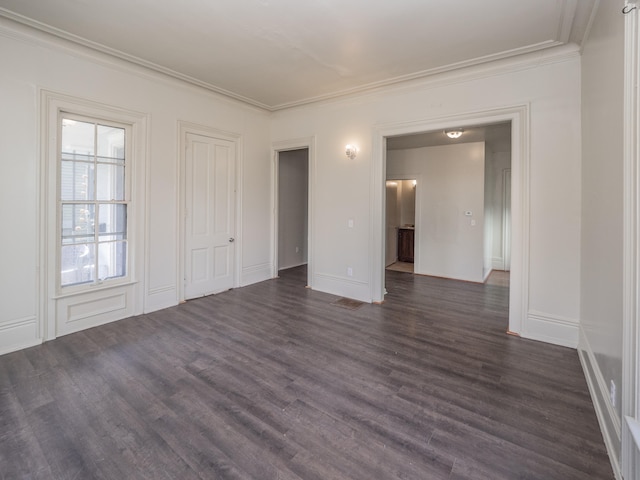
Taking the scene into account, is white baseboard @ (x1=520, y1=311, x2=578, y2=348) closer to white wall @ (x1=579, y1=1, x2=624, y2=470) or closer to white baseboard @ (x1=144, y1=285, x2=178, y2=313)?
white wall @ (x1=579, y1=1, x2=624, y2=470)

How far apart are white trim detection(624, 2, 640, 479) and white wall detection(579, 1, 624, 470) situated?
0.19 metres

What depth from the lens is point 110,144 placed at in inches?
144

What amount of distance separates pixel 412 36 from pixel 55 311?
4.64 meters

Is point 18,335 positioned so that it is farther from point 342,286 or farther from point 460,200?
point 460,200

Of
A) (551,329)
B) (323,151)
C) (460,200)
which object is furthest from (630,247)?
(460,200)

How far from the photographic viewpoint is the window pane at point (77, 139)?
10.8ft

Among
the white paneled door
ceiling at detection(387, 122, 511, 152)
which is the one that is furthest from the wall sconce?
the white paneled door

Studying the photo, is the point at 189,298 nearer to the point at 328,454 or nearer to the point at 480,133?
the point at 328,454

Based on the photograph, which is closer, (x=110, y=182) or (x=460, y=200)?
(x=110, y=182)

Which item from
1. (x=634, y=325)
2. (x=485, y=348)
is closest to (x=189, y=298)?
(x=485, y=348)

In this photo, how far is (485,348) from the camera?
308 centimetres

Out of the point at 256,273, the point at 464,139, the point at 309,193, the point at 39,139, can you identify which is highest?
the point at 464,139

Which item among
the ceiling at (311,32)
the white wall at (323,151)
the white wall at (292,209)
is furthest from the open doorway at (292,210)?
the ceiling at (311,32)

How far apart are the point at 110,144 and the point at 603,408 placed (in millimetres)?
5127
